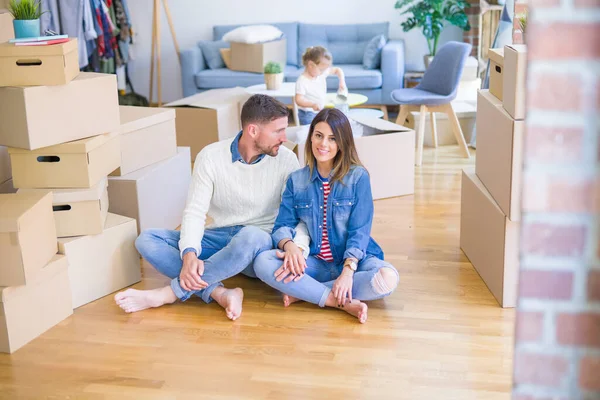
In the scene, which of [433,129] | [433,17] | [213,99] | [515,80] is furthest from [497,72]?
[433,17]

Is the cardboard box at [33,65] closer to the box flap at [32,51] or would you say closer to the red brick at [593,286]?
the box flap at [32,51]

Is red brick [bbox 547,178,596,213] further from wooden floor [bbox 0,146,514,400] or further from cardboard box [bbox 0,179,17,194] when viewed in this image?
cardboard box [bbox 0,179,17,194]

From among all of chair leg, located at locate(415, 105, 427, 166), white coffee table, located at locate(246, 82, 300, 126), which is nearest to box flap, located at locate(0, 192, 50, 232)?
white coffee table, located at locate(246, 82, 300, 126)

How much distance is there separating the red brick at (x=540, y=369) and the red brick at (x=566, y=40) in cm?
38

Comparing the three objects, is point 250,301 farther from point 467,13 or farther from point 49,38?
point 467,13

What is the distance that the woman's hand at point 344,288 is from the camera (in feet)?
8.37

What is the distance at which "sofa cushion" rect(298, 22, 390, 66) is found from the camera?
6223 millimetres

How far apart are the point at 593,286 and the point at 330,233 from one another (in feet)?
5.80

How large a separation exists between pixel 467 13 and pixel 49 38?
441cm

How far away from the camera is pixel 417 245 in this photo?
10.7 ft

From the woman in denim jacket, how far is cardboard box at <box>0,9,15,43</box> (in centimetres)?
127

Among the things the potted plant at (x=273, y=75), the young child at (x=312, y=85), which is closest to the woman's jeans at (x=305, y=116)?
the young child at (x=312, y=85)

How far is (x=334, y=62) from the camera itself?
246 inches

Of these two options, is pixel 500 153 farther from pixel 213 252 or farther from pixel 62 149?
pixel 62 149
